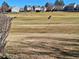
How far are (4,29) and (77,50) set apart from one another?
5836mm

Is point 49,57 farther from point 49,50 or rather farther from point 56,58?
point 49,50

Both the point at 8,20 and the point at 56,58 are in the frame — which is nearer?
the point at 8,20

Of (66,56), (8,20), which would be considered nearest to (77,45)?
(66,56)

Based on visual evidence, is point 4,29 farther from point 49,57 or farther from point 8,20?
point 49,57

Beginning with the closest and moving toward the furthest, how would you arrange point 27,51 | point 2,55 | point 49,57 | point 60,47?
point 2,55, point 49,57, point 27,51, point 60,47

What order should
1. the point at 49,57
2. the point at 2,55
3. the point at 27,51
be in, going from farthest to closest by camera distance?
the point at 27,51 < the point at 49,57 < the point at 2,55

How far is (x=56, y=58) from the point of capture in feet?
47.6

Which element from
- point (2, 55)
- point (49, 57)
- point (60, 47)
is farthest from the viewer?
point (60, 47)

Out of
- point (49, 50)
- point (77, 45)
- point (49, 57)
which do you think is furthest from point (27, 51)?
point (77, 45)

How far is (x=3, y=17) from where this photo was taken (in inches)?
463

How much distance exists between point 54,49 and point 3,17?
19.3 ft

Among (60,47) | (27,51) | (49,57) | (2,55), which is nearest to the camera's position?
(2,55)

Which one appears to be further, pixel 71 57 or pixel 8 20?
pixel 71 57

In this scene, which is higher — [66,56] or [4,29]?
[4,29]
